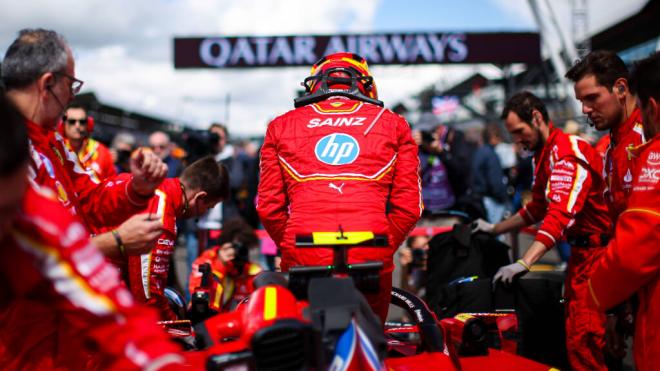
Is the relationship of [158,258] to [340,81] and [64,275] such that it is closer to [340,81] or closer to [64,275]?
[340,81]

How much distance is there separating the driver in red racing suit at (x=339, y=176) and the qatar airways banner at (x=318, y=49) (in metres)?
11.0

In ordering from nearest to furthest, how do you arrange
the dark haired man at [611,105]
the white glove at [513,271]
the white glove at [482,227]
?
the dark haired man at [611,105] < the white glove at [513,271] < the white glove at [482,227]

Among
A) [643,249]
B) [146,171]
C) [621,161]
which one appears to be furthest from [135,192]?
[621,161]

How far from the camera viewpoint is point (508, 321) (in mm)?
3547

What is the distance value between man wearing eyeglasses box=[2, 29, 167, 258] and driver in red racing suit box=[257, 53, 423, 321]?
24.7 inches

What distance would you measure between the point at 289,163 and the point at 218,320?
946 millimetres

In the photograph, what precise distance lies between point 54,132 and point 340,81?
4.59 ft

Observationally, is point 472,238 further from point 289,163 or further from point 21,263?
point 21,263

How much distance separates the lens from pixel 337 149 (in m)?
3.01

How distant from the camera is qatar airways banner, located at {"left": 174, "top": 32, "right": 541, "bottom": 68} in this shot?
46.3ft

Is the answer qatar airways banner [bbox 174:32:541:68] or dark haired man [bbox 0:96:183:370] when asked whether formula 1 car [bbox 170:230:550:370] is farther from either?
qatar airways banner [bbox 174:32:541:68]

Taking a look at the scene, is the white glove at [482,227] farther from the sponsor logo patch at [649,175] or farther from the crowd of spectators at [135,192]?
the sponsor logo patch at [649,175]

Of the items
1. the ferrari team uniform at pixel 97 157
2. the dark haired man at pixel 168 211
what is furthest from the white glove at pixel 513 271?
the ferrari team uniform at pixel 97 157

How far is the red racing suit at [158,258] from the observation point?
369 cm
